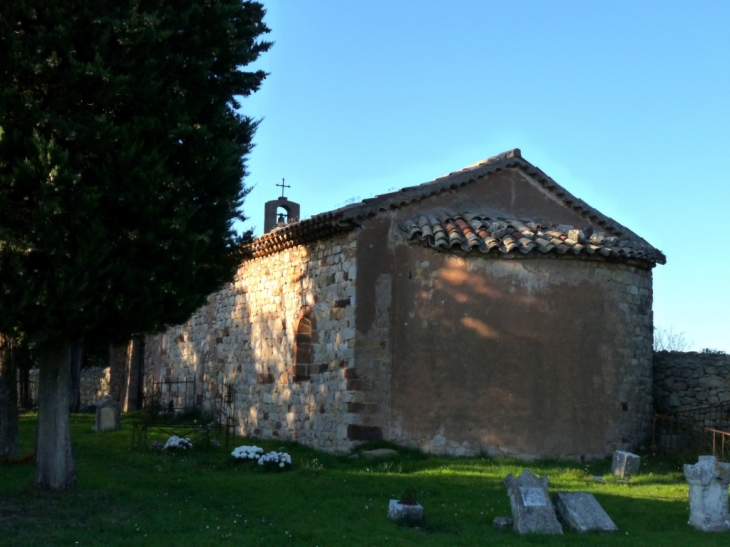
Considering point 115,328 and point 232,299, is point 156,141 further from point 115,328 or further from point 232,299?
point 232,299

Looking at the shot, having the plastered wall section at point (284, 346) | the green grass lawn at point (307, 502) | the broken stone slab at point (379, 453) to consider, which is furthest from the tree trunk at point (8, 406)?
the broken stone slab at point (379, 453)

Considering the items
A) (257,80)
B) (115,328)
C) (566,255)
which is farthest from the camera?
(566,255)

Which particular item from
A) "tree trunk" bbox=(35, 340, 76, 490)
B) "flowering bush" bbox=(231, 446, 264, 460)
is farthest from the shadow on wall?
"tree trunk" bbox=(35, 340, 76, 490)

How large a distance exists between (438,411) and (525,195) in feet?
16.9

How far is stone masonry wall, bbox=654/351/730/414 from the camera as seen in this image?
698 inches

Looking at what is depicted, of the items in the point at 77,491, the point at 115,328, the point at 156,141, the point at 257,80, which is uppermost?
the point at 257,80

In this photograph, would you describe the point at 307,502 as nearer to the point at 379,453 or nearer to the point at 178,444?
the point at 379,453

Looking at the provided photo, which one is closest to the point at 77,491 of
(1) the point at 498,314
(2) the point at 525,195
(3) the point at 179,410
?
(1) the point at 498,314

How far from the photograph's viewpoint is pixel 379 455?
1480cm

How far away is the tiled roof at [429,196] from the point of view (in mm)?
16016

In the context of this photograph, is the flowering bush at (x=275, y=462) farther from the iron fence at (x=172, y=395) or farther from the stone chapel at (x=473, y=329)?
the iron fence at (x=172, y=395)

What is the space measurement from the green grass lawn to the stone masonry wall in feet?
8.92

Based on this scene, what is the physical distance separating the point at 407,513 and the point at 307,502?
1.89 metres

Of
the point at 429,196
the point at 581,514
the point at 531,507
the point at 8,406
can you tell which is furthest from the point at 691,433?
the point at 8,406
